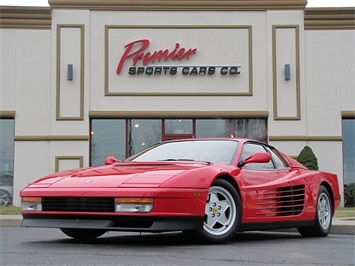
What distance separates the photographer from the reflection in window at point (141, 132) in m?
19.8

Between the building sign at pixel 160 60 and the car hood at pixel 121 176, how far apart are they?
1281cm

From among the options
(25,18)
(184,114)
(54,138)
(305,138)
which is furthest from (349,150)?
(25,18)

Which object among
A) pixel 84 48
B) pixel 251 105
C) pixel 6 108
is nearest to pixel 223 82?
pixel 251 105

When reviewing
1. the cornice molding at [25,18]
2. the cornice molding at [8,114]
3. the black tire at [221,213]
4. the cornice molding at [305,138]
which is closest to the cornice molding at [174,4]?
→ the cornice molding at [25,18]

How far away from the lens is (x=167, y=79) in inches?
777

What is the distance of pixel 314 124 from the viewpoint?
771 inches

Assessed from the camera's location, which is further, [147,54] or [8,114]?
[147,54]

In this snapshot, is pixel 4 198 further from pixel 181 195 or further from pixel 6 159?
pixel 181 195

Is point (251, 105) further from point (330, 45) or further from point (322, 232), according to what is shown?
point (322, 232)

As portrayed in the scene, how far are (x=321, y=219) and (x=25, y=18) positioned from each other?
45.2 feet

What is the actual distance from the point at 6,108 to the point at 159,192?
570 inches

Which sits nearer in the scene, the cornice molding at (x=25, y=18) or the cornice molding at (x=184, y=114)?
the cornice molding at (x=184, y=114)

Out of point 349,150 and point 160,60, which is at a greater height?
point 160,60

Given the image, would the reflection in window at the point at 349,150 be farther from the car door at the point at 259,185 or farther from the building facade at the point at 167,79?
the car door at the point at 259,185
